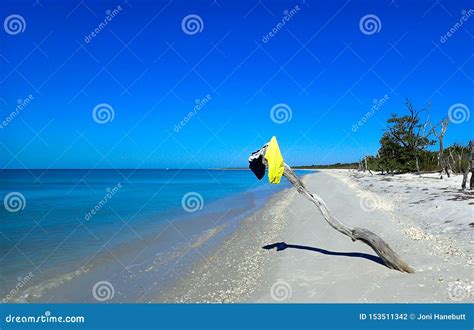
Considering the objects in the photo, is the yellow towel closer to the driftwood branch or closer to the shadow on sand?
the driftwood branch

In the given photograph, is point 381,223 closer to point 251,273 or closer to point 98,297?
point 251,273

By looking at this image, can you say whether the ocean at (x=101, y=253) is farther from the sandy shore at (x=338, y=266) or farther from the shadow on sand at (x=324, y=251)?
the shadow on sand at (x=324, y=251)

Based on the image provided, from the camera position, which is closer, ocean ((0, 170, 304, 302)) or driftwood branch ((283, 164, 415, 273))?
driftwood branch ((283, 164, 415, 273))

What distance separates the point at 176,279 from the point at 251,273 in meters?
1.61

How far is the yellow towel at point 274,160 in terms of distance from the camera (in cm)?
658

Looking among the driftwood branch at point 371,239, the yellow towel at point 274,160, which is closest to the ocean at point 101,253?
the yellow towel at point 274,160

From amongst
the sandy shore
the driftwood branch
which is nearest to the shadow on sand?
the sandy shore

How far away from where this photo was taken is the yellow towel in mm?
6578

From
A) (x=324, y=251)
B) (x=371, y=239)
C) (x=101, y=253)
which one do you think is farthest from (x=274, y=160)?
(x=101, y=253)

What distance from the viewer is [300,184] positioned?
726cm

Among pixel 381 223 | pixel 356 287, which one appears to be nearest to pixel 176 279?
pixel 356 287

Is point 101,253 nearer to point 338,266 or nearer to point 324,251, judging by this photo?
point 324,251

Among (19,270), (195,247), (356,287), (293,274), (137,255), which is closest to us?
(356,287)

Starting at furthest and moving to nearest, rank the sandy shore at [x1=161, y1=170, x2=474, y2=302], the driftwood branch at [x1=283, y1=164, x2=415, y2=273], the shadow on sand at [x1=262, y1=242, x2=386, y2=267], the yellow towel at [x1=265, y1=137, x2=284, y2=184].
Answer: the shadow on sand at [x1=262, y1=242, x2=386, y2=267]
the yellow towel at [x1=265, y1=137, x2=284, y2=184]
the driftwood branch at [x1=283, y1=164, x2=415, y2=273]
the sandy shore at [x1=161, y1=170, x2=474, y2=302]
